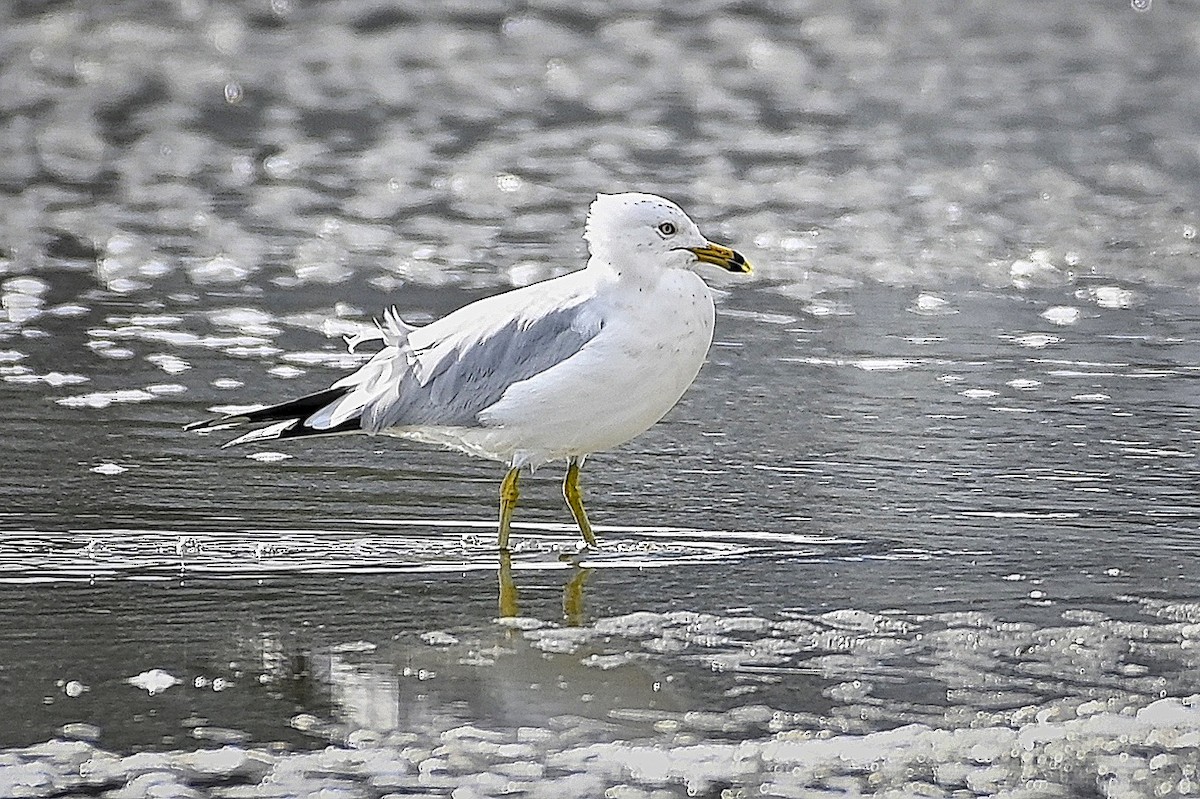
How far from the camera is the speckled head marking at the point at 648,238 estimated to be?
614 centimetres

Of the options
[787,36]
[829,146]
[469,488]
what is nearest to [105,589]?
[469,488]

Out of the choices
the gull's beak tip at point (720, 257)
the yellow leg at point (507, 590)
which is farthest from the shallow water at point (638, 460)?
the gull's beak tip at point (720, 257)

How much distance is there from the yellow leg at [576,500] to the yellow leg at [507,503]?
15 centimetres

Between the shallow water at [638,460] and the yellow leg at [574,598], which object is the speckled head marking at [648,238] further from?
the yellow leg at [574,598]

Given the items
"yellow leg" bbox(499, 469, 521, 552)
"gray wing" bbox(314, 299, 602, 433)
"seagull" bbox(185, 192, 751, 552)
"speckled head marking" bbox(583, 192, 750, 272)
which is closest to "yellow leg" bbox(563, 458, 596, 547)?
"seagull" bbox(185, 192, 751, 552)

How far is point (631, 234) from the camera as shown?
6.14 meters

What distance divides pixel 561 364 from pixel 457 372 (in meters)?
0.37

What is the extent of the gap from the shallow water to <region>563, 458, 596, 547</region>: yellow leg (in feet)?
0.22

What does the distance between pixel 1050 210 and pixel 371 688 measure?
6.56 meters

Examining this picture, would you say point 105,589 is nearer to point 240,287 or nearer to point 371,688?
point 371,688

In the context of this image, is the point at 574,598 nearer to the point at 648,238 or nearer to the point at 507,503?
the point at 507,503

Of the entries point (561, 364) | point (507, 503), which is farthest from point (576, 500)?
point (561, 364)

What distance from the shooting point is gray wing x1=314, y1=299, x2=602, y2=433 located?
610 centimetres

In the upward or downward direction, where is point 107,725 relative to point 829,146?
downward
